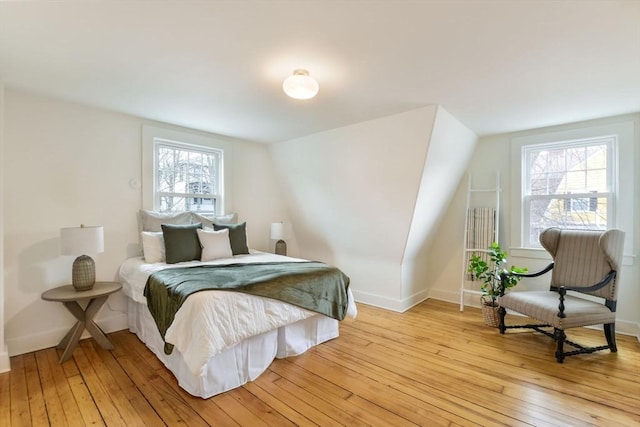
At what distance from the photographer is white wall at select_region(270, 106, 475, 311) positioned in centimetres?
315

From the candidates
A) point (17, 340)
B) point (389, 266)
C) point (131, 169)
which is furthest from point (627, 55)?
point (17, 340)

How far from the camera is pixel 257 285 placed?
2.30m

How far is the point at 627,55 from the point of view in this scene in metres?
1.96

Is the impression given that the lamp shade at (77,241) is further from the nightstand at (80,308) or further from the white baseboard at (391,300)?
the white baseboard at (391,300)

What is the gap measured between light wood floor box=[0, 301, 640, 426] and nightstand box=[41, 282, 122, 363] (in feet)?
0.36

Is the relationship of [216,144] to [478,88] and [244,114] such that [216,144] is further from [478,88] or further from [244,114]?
[478,88]

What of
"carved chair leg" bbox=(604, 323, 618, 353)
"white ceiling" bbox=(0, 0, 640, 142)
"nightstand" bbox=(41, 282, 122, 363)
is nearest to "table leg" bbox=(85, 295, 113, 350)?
"nightstand" bbox=(41, 282, 122, 363)

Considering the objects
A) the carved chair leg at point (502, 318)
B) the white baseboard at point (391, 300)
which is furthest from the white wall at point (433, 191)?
the carved chair leg at point (502, 318)

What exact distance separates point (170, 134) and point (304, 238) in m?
2.49

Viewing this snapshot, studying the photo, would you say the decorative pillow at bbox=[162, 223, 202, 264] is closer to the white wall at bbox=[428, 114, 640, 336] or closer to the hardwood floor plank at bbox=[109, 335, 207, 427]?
the hardwood floor plank at bbox=[109, 335, 207, 427]

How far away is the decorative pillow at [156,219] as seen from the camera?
3.26 metres

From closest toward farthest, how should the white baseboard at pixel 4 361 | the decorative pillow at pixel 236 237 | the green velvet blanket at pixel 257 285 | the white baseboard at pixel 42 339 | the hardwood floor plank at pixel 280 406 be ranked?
the hardwood floor plank at pixel 280 406 < the green velvet blanket at pixel 257 285 < the white baseboard at pixel 4 361 < the white baseboard at pixel 42 339 < the decorative pillow at pixel 236 237

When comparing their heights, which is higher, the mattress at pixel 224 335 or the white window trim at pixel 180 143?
the white window trim at pixel 180 143

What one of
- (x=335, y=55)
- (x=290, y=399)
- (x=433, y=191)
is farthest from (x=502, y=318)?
(x=335, y=55)
